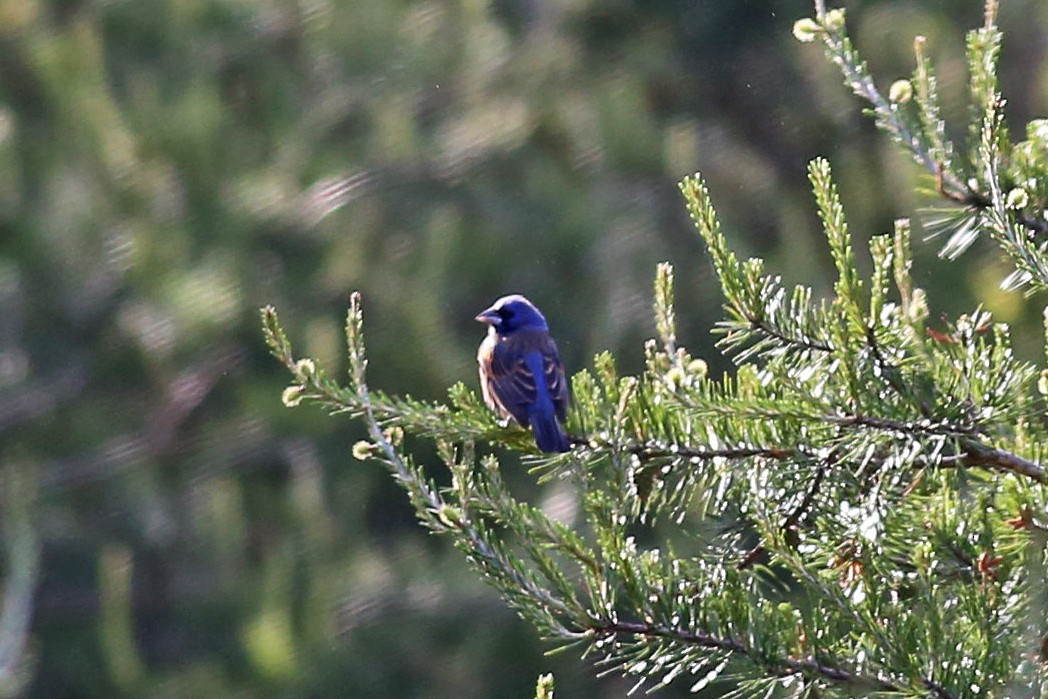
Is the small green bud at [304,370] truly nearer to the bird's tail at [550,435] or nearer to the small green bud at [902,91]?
the bird's tail at [550,435]

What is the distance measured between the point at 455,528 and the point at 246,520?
317cm

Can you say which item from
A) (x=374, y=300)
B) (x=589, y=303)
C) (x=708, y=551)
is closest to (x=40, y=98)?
(x=374, y=300)

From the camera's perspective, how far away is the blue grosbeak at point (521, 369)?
2225 millimetres

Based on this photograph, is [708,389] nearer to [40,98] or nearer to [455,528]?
[455,528]

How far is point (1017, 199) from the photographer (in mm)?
1392

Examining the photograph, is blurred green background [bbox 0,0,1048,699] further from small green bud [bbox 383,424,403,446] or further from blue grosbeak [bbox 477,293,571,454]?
small green bud [bbox 383,424,403,446]

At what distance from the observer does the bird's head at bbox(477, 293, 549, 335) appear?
3103mm

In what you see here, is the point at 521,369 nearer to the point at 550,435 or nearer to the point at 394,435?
the point at 550,435

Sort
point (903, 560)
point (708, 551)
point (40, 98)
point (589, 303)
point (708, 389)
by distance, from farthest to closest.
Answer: point (40, 98)
point (589, 303)
point (708, 551)
point (903, 560)
point (708, 389)

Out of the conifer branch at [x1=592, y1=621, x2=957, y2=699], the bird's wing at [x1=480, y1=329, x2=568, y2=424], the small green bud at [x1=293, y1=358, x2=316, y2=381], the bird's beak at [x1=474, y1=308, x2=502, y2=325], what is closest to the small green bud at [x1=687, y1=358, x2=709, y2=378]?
the conifer branch at [x1=592, y1=621, x2=957, y2=699]

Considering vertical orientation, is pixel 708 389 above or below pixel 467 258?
above

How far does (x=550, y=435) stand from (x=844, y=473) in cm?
40

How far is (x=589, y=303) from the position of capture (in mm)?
4238

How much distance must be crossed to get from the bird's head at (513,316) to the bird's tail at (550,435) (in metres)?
1.19
